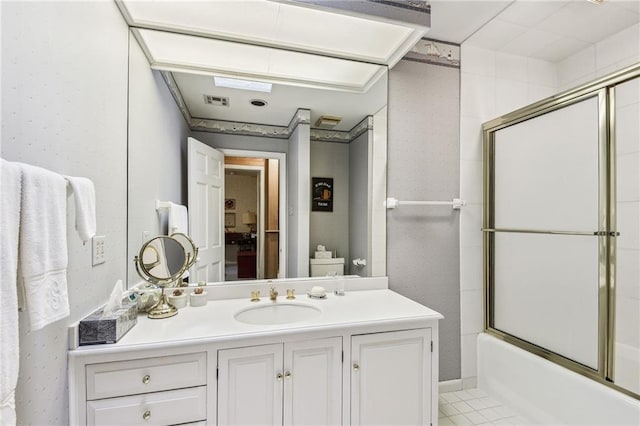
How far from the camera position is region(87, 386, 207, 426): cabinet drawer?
43.6 inches

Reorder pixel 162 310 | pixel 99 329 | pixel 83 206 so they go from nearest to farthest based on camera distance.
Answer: pixel 83 206, pixel 99 329, pixel 162 310

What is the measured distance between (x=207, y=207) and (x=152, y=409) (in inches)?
38.2

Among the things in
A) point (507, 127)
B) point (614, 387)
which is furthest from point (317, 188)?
point (614, 387)

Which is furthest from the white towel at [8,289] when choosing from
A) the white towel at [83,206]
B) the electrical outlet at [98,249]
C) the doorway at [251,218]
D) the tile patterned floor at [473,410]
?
the tile patterned floor at [473,410]

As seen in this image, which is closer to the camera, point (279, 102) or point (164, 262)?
point (164, 262)

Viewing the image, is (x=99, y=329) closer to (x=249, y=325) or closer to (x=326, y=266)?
(x=249, y=325)

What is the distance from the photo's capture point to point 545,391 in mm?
1789

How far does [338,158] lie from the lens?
193 cm

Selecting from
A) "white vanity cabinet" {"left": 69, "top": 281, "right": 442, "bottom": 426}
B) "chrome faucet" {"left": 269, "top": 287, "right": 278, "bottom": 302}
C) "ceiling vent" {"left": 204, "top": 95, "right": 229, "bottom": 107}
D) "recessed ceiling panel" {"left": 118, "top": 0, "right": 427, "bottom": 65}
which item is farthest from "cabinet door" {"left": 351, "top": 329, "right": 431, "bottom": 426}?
"recessed ceiling panel" {"left": 118, "top": 0, "right": 427, "bottom": 65}

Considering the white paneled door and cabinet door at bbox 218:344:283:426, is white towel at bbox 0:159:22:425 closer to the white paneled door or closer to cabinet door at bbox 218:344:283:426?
cabinet door at bbox 218:344:283:426

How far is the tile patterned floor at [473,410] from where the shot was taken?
72.2 inches

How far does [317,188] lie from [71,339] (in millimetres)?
1331

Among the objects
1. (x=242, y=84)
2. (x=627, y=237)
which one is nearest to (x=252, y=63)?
(x=242, y=84)

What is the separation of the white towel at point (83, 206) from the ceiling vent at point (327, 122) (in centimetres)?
129
